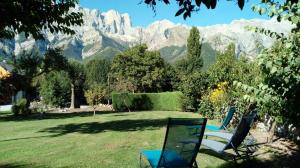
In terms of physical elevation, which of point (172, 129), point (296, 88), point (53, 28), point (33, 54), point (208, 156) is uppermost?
point (33, 54)

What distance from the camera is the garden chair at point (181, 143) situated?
22.6 ft

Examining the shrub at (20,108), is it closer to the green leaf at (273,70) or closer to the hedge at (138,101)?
the hedge at (138,101)

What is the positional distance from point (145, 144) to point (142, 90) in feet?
181

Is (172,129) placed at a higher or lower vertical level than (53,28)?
lower

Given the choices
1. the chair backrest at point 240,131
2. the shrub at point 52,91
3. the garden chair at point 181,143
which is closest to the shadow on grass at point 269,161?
the chair backrest at point 240,131

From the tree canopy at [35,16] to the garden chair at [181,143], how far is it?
3019 mm

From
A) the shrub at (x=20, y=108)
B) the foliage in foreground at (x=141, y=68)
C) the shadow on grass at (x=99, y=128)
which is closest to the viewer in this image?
the shadow on grass at (x=99, y=128)

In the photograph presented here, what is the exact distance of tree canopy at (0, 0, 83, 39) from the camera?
247 inches

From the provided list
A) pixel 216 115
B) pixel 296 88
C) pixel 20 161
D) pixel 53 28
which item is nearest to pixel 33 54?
pixel 216 115

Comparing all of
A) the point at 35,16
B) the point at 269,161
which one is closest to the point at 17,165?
the point at 35,16

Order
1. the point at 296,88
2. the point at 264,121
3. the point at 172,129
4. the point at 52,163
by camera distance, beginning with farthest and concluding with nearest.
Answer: the point at 264,121, the point at 52,163, the point at 172,129, the point at 296,88

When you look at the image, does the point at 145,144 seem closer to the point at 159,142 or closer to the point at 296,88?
the point at 159,142

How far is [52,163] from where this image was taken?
32.8 feet

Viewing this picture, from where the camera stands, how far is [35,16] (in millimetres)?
7039
